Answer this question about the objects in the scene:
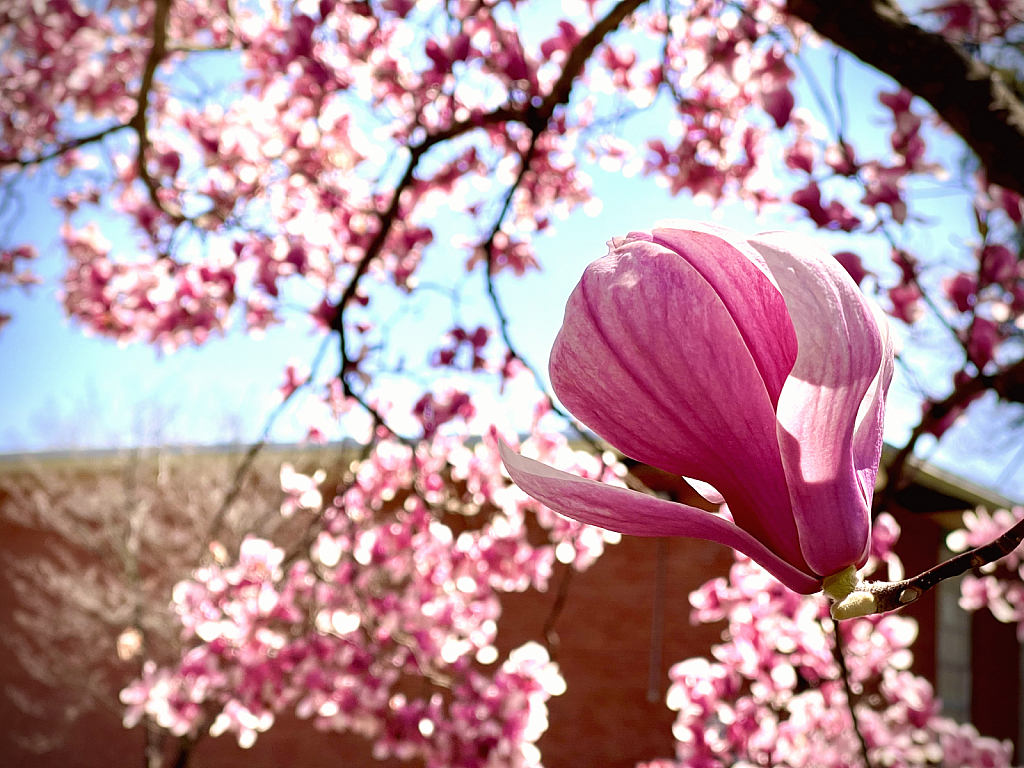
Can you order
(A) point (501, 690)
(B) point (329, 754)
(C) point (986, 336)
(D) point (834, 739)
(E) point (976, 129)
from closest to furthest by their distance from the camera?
(E) point (976, 129), (C) point (986, 336), (A) point (501, 690), (D) point (834, 739), (B) point (329, 754)

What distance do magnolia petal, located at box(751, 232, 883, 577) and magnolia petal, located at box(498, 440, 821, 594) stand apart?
0.11ft

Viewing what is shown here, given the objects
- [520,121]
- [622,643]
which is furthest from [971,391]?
[622,643]

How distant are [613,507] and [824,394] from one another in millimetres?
86

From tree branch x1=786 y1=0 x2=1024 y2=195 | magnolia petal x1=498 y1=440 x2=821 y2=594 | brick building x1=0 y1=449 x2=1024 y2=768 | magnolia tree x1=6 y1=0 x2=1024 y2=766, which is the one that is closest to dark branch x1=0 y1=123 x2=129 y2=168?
magnolia tree x1=6 y1=0 x2=1024 y2=766

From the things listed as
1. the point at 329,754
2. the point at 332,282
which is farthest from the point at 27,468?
the point at 332,282

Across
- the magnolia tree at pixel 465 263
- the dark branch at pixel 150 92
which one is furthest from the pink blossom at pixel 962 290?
the dark branch at pixel 150 92

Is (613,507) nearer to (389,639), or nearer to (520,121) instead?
(520,121)

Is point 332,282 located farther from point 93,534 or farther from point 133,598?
point 93,534

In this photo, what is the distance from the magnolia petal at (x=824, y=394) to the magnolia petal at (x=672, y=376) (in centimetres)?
1

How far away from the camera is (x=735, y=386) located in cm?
29

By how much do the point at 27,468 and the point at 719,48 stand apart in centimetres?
773

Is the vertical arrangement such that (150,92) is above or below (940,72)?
below

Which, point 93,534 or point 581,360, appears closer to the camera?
point 581,360

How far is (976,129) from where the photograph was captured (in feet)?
3.63
